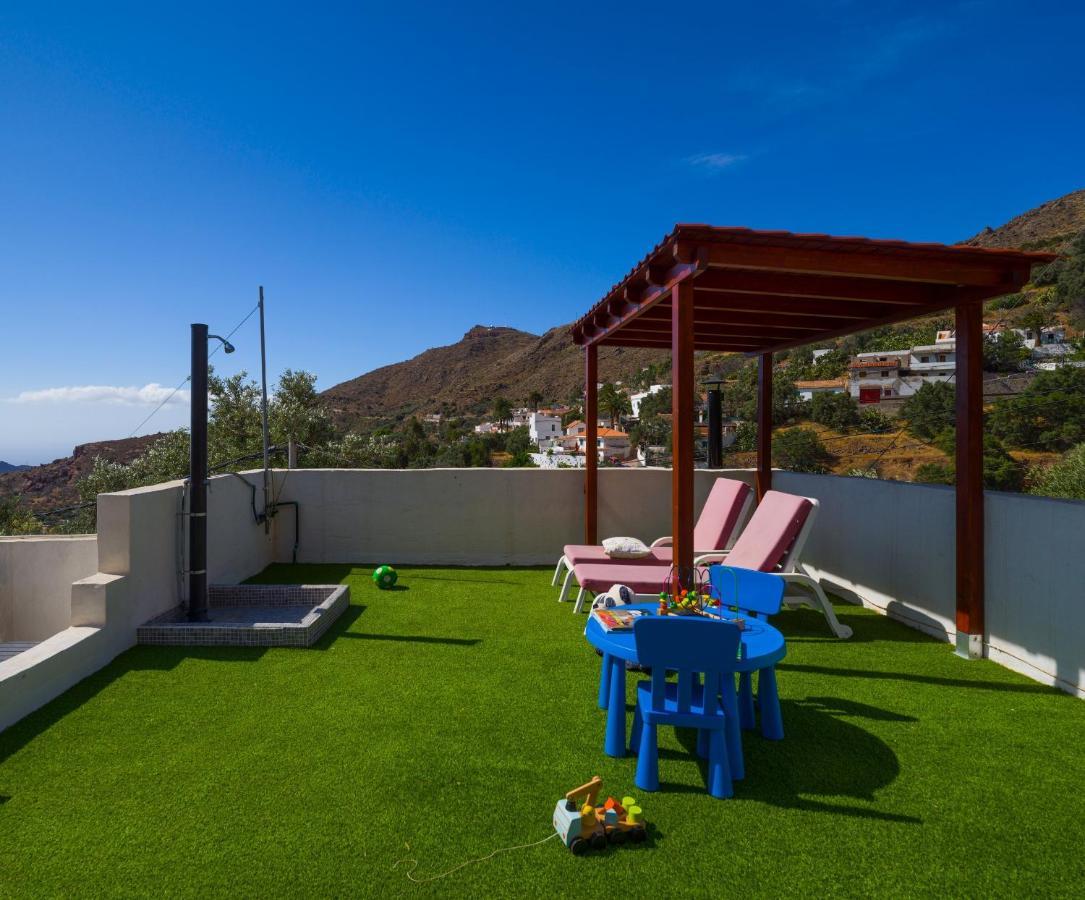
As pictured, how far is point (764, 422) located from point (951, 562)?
3.03 m

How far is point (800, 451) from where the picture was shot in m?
17.5

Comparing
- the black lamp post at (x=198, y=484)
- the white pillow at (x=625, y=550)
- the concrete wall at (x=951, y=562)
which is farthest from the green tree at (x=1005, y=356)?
the black lamp post at (x=198, y=484)

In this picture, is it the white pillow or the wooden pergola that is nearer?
the wooden pergola

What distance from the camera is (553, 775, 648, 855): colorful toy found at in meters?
2.22

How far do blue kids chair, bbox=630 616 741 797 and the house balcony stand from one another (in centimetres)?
12

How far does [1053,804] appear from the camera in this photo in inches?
100

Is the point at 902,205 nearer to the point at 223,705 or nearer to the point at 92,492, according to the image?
the point at 92,492

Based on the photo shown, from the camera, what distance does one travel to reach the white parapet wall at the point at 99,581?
3.61 m

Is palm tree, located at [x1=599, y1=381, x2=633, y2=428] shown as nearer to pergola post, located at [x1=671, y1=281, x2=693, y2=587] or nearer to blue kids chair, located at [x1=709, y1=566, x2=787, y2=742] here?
pergola post, located at [x1=671, y1=281, x2=693, y2=587]

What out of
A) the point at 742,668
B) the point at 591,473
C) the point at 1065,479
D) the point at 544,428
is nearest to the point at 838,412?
the point at 1065,479

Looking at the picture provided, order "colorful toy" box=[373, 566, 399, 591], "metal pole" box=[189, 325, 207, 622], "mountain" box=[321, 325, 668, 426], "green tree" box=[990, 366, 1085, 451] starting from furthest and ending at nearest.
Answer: "mountain" box=[321, 325, 668, 426] → "green tree" box=[990, 366, 1085, 451] → "colorful toy" box=[373, 566, 399, 591] → "metal pole" box=[189, 325, 207, 622]

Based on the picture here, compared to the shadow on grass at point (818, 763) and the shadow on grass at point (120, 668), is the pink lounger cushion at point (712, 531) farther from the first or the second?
the shadow on grass at point (818, 763)

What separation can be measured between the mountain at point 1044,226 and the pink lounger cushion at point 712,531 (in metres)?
41.3

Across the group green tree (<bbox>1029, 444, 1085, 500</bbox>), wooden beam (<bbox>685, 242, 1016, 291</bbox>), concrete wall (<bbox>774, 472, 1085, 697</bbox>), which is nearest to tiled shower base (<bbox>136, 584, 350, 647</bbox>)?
wooden beam (<bbox>685, 242, 1016, 291</bbox>)
